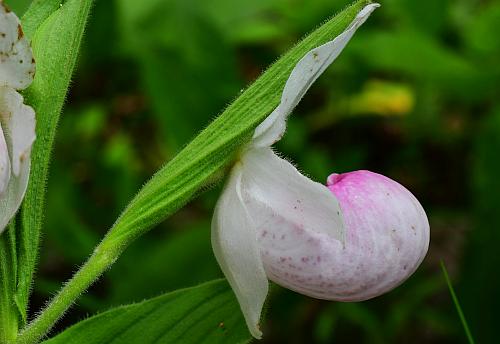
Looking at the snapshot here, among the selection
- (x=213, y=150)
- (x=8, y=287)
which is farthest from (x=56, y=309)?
(x=213, y=150)

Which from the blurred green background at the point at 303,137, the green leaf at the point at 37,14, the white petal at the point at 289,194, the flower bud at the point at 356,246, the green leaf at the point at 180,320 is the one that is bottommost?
the blurred green background at the point at 303,137

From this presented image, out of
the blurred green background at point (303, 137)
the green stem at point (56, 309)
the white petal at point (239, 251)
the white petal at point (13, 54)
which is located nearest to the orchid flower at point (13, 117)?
the white petal at point (13, 54)

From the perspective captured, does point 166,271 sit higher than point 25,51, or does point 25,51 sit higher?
point 25,51

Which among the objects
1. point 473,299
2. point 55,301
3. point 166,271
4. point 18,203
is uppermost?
point 18,203

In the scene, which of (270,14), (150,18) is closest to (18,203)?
(150,18)

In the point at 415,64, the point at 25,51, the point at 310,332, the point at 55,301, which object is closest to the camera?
the point at 25,51

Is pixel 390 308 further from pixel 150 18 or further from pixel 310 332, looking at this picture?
pixel 150 18

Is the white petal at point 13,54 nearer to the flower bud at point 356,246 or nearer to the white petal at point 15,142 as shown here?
the white petal at point 15,142
